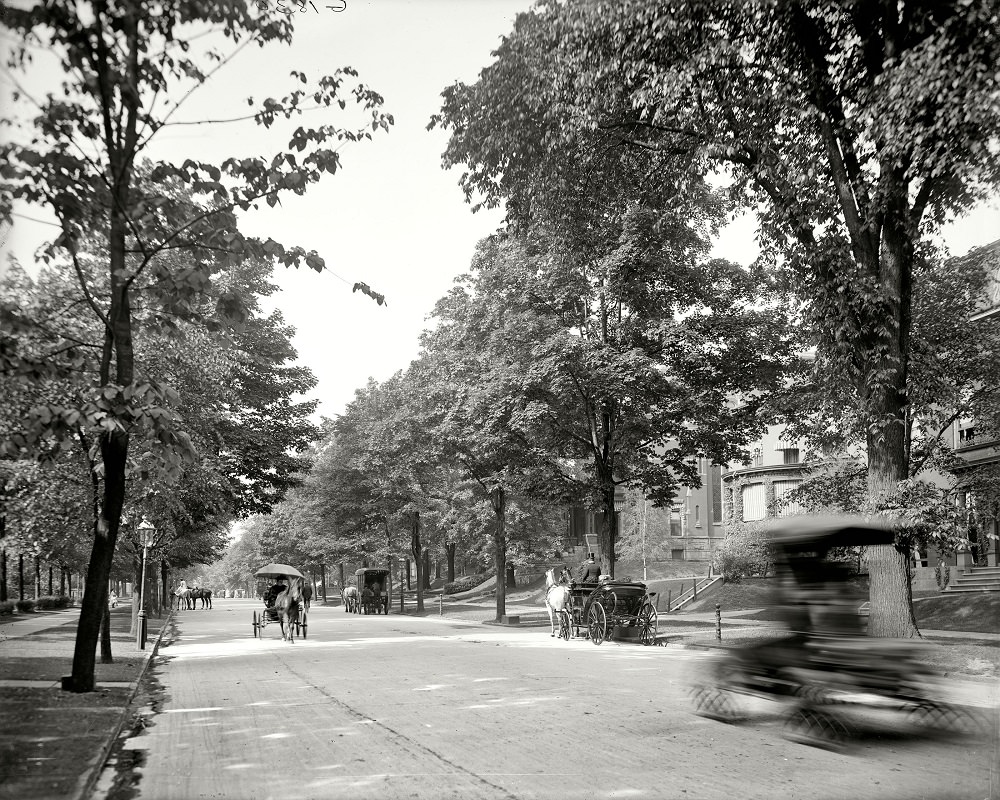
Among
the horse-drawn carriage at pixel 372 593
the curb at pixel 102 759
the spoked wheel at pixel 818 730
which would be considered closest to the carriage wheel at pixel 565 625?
the curb at pixel 102 759

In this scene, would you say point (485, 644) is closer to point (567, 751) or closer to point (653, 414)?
point (653, 414)

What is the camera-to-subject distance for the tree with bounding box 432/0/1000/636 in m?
15.0

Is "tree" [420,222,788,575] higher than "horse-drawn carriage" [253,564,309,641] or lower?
higher

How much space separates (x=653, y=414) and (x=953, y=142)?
15.0 meters

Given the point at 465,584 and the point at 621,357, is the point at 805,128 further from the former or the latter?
the point at 465,584

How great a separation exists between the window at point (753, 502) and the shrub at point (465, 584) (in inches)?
773

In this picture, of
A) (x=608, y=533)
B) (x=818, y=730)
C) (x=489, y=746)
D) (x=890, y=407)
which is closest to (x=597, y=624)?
(x=608, y=533)

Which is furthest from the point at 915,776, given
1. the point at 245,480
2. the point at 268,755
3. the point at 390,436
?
the point at 390,436

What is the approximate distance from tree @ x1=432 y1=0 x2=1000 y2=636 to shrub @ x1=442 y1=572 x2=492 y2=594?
155ft

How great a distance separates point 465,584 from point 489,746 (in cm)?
5530

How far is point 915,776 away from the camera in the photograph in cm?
693

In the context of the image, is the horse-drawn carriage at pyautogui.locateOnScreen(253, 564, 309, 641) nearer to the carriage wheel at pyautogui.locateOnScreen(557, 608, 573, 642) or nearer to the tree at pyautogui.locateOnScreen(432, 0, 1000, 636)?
the carriage wheel at pyautogui.locateOnScreen(557, 608, 573, 642)

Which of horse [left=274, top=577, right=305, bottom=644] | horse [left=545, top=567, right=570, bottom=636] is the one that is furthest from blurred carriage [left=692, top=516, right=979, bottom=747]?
horse [left=274, top=577, right=305, bottom=644]

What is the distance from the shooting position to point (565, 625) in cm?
2375
